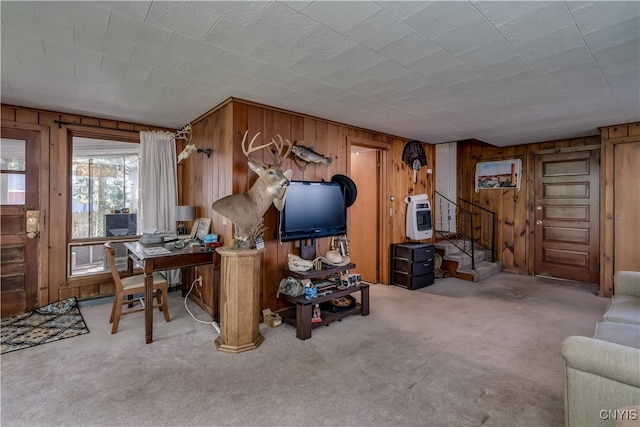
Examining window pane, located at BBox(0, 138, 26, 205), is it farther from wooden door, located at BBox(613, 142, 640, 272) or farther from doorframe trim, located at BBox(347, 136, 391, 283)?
wooden door, located at BBox(613, 142, 640, 272)

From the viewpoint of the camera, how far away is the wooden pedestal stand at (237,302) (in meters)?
2.73

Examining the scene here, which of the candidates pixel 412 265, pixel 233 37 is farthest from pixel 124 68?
pixel 412 265

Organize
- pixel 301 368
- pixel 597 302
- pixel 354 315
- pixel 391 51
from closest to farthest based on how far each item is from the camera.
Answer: pixel 391 51, pixel 301 368, pixel 354 315, pixel 597 302

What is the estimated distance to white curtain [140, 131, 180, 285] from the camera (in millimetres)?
4340

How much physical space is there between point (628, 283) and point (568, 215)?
2.98m

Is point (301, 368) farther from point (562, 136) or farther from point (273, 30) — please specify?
point (562, 136)

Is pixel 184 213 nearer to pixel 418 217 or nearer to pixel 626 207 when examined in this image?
pixel 418 217

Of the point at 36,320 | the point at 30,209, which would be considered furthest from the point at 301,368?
the point at 30,209

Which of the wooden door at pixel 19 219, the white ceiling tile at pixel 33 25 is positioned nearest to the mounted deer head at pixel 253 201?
the white ceiling tile at pixel 33 25

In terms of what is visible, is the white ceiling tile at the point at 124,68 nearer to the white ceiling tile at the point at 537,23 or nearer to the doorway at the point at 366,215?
the white ceiling tile at the point at 537,23

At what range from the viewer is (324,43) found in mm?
2117

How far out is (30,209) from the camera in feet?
12.2

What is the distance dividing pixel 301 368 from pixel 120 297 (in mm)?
2066

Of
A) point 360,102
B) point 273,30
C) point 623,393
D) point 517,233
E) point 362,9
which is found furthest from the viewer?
point 517,233
